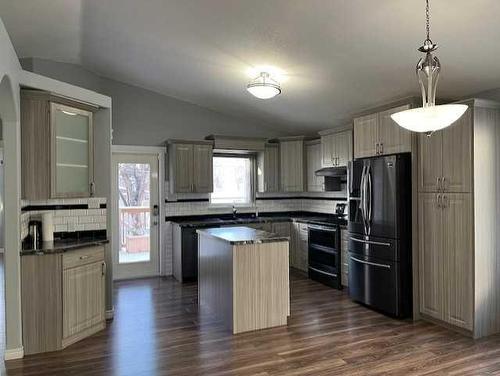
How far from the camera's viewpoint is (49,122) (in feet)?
11.6

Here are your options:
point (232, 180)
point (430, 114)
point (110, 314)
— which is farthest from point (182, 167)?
point (430, 114)

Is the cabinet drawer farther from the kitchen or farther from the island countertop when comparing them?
the island countertop

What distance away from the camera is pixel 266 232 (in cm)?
434

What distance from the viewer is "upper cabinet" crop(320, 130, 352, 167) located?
5.37m

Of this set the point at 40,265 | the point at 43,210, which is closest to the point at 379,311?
the point at 40,265

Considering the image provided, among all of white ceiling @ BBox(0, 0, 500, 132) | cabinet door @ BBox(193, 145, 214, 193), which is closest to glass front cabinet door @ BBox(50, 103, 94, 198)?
white ceiling @ BBox(0, 0, 500, 132)

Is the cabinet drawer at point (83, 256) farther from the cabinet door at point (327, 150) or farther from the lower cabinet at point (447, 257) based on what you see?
the cabinet door at point (327, 150)

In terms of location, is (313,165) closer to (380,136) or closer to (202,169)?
(202,169)

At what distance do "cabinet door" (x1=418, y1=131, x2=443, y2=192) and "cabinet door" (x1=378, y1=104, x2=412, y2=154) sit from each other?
15 cm

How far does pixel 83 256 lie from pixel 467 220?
3.64m

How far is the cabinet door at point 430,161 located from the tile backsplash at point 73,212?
345cm

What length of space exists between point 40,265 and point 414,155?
12.4ft

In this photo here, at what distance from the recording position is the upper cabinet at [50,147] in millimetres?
3475

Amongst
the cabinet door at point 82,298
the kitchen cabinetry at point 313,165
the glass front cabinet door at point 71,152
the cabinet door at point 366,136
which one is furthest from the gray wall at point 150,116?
the cabinet door at point 82,298
